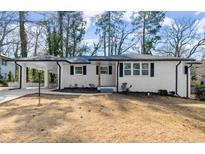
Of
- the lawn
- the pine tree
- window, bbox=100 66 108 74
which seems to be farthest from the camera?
the pine tree

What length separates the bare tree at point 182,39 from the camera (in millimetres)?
35938

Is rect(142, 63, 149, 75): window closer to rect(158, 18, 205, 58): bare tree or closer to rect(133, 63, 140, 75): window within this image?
rect(133, 63, 140, 75): window

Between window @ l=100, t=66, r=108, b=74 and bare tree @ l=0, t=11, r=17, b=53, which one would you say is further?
bare tree @ l=0, t=11, r=17, b=53

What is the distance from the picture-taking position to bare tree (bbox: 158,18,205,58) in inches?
1415

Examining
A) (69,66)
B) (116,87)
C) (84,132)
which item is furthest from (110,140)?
(69,66)

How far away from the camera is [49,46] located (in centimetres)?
3073

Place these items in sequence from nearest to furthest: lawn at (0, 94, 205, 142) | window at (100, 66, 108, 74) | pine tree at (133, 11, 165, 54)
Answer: lawn at (0, 94, 205, 142)
window at (100, 66, 108, 74)
pine tree at (133, 11, 165, 54)

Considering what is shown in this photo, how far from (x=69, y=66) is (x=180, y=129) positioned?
1438 centimetres

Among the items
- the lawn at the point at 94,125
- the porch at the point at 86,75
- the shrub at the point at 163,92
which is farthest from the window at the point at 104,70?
the lawn at the point at 94,125

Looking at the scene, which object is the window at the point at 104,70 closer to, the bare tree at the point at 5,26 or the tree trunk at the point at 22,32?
the tree trunk at the point at 22,32

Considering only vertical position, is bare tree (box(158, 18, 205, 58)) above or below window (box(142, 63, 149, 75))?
above

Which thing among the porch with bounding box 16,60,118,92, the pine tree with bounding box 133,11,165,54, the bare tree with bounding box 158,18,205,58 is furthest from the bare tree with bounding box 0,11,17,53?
the bare tree with bounding box 158,18,205,58
